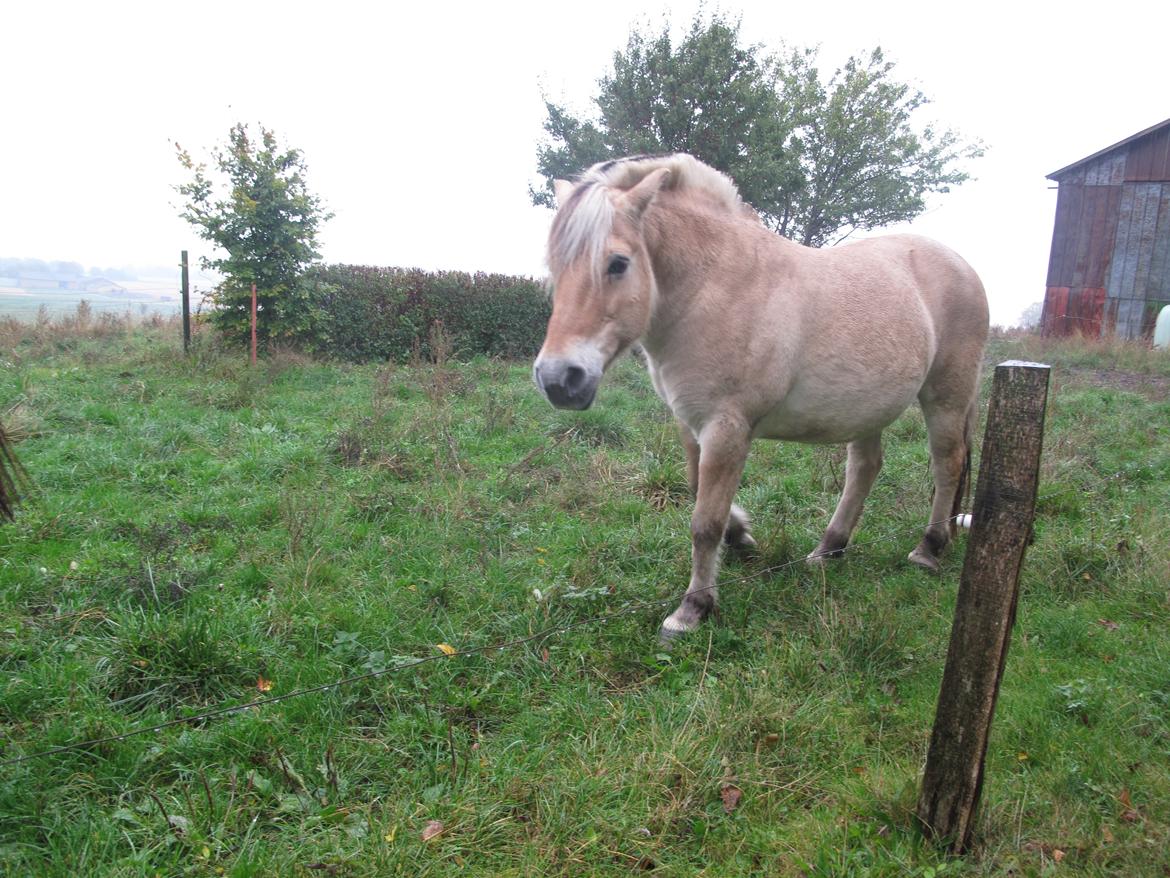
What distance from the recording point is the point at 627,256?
10.8 feet

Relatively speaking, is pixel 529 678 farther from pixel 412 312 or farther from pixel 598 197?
pixel 412 312

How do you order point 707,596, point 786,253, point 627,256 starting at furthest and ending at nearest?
point 786,253 < point 707,596 < point 627,256

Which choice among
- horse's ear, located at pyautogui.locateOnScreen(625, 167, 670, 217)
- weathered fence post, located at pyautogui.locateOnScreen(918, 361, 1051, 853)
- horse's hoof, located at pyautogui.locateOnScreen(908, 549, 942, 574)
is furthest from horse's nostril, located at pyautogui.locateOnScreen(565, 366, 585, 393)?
horse's hoof, located at pyautogui.locateOnScreen(908, 549, 942, 574)

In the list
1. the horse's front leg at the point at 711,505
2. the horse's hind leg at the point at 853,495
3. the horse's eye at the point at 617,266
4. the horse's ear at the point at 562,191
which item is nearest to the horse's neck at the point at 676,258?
the horse's eye at the point at 617,266

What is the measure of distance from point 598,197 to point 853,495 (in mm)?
2719

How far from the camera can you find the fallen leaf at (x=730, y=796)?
238 centimetres

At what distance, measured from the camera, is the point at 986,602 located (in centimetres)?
208

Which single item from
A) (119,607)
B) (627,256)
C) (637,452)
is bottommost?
(119,607)

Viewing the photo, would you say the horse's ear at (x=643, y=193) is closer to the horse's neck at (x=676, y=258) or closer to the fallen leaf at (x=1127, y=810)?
the horse's neck at (x=676, y=258)

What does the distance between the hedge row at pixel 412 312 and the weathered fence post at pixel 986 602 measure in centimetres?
1022

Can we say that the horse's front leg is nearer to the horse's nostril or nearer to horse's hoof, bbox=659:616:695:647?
horse's hoof, bbox=659:616:695:647

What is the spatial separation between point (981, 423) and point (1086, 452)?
4.57 ft

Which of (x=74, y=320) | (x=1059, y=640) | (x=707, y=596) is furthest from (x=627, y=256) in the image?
(x=74, y=320)

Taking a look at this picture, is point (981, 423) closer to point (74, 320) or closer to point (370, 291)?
point (370, 291)
